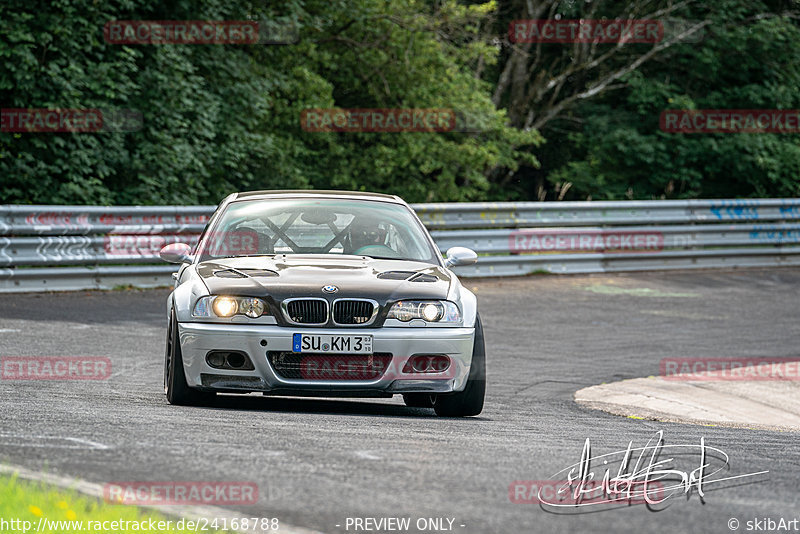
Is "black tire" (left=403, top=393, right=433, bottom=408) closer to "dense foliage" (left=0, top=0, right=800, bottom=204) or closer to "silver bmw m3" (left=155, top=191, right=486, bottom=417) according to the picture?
"silver bmw m3" (left=155, top=191, right=486, bottom=417)

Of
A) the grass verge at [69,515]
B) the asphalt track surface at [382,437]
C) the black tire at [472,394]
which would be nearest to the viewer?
the grass verge at [69,515]

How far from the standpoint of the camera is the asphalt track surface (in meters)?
4.73

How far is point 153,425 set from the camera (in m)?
6.51

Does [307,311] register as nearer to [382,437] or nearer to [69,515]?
[382,437]

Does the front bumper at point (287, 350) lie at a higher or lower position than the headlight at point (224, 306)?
lower

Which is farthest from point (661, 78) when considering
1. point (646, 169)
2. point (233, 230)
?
point (233, 230)

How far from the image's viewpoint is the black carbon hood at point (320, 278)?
24.7 feet

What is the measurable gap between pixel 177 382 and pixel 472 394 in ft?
5.84

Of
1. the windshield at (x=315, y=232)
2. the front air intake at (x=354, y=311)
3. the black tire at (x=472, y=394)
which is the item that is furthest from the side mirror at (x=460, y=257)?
the front air intake at (x=354, y=311)

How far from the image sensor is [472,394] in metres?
7.97

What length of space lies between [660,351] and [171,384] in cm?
684

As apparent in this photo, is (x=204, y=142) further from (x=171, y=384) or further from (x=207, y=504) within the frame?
(x=207, y=504)

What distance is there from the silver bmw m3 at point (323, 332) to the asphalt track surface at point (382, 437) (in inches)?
7.9

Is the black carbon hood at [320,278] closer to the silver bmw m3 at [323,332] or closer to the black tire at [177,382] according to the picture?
the silver bmw m3 at [323,332]
